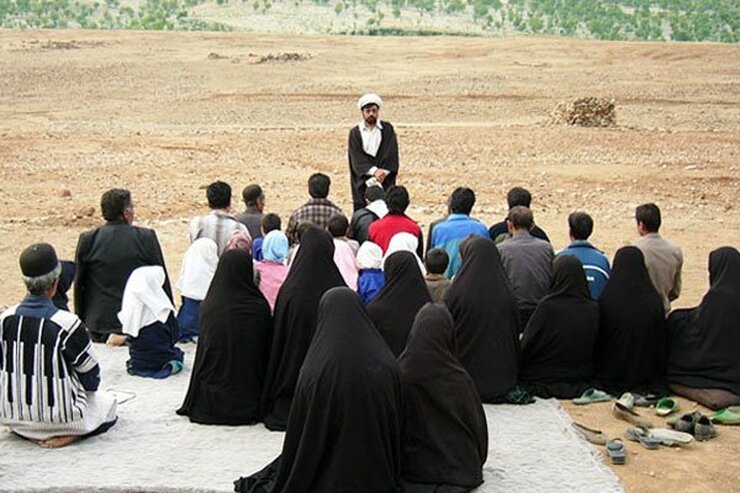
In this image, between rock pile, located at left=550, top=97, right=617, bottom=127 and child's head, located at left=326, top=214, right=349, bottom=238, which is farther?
rock pile, located at left=550, top=97, right=617, bottom=127

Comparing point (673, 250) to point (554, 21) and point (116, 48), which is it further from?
point (554, 21)

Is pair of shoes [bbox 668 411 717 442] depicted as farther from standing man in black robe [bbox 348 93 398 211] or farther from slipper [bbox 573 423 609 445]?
standing man in black robe [bbox 348 93 398 211]

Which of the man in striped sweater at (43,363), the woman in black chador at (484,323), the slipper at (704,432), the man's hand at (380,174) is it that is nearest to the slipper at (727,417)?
the slipper at (704,432)

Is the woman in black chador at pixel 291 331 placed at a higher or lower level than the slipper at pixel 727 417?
higher

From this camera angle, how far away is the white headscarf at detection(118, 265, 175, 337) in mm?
7418

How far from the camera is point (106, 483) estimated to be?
19.4 ft

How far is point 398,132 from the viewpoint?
21.9 m

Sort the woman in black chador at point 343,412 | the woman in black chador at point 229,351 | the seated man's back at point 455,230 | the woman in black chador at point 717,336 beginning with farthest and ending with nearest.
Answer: the seated man's back at point 455,230 < the woman in black chador at point 717,336 < the woman in black chador at point 229,351 < the woman in black chador at point 343,412

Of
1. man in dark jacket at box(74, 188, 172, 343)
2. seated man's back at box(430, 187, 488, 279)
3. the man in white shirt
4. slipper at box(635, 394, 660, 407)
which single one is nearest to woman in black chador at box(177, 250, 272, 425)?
man in dark jacket at box(74, 188, 172, 343)

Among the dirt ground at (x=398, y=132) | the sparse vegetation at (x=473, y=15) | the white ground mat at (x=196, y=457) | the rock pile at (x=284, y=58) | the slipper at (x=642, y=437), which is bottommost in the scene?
the slipper at (x=642, y=437)

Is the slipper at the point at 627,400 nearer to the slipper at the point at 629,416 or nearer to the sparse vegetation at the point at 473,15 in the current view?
the slipper at the point at 629,416

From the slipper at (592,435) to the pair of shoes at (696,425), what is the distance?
528mm

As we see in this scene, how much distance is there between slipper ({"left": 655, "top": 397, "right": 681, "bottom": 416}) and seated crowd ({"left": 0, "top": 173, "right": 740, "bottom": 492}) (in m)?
0.23

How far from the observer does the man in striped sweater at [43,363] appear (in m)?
6.12
